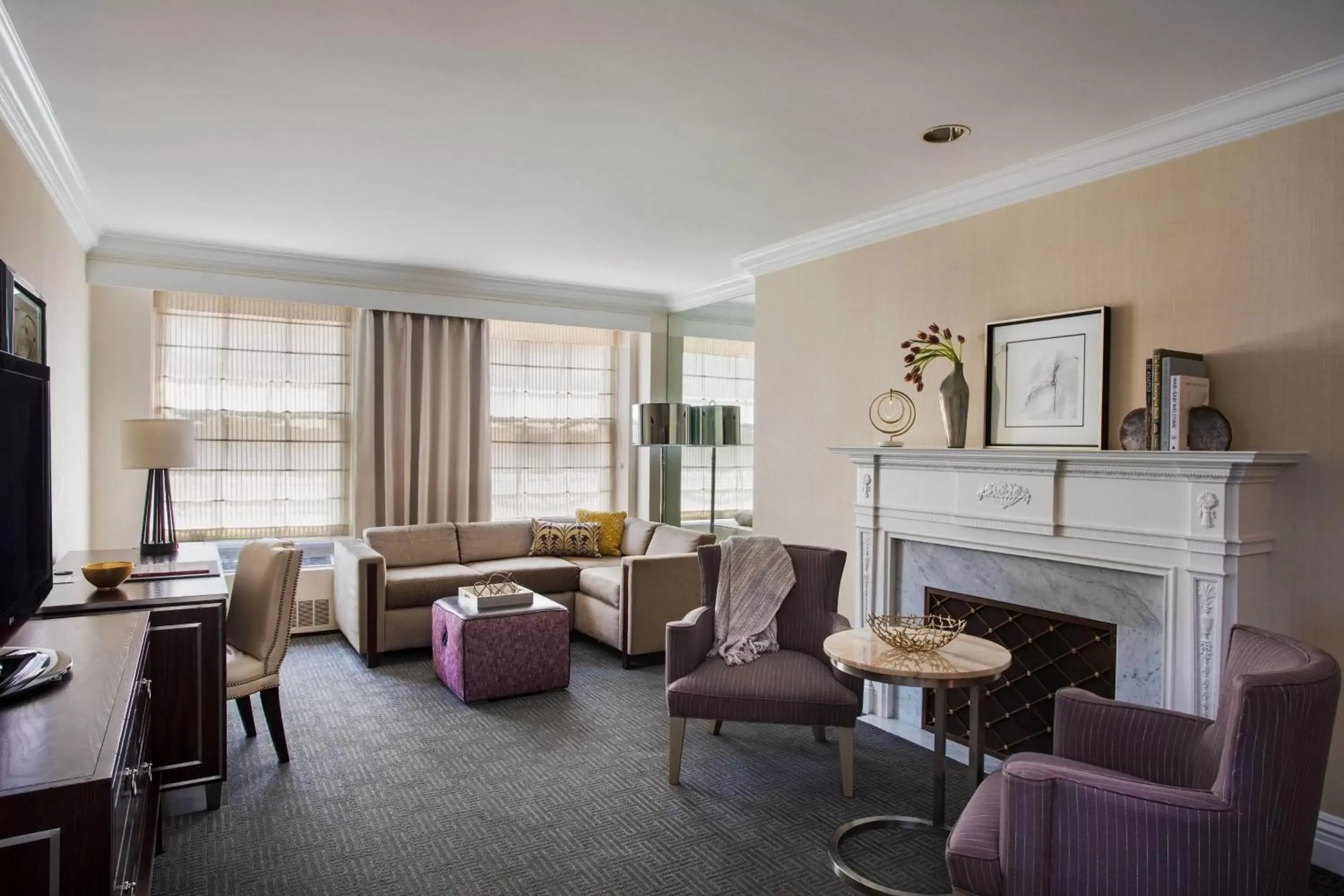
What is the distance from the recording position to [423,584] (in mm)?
5215

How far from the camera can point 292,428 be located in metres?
5.94

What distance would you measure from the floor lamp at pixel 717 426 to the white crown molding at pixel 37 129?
375cm

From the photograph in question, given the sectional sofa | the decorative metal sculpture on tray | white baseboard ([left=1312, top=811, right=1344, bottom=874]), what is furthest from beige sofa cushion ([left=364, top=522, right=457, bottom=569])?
white baseboard ([left=1312, top=811, right=1344, bottom=874])

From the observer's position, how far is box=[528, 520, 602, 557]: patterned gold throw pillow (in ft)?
20.4

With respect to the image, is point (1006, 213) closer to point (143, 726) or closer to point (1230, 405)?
point (1230, 405)

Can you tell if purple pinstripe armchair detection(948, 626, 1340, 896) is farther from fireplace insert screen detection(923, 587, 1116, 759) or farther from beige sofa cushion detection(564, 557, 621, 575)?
beige sofa cushion detection(564, 557, 621, 575)

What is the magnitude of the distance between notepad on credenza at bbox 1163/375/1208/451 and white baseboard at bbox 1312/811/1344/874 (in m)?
1.27

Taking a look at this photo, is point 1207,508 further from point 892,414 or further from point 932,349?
point 892,414

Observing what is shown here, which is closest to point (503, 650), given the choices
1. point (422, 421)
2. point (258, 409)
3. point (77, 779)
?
point (422, 421)

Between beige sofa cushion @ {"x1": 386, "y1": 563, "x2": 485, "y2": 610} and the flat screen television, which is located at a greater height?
the flat screen television

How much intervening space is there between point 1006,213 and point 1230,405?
1274mm

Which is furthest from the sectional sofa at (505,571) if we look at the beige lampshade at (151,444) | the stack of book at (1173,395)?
the stack of book at (1173,395)

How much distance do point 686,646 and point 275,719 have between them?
5.68 ft

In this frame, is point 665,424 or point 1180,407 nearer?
point 1180,407
